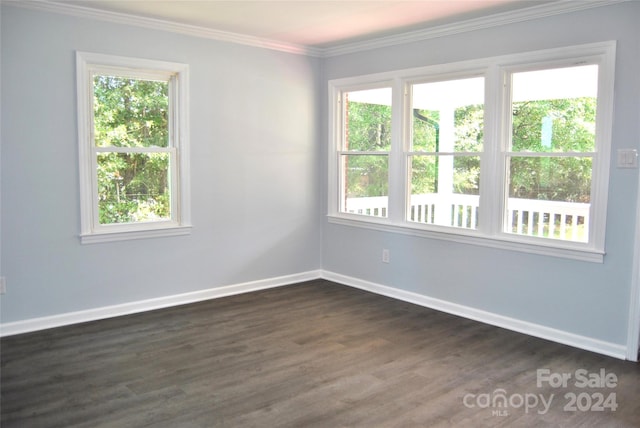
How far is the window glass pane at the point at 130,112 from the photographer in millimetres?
4359

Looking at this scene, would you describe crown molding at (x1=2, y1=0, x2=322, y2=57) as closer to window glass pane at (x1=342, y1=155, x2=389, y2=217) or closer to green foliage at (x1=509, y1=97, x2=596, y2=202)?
window glass pane at (x1=342, y1=155, x2=389, y2=217)

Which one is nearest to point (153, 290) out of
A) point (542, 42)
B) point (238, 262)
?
point (238, 262)

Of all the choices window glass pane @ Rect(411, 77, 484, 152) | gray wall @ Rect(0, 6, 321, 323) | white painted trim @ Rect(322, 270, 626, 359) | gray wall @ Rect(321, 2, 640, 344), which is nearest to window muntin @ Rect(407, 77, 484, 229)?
window glass pane @ Rect(411, 77, 484, 152)

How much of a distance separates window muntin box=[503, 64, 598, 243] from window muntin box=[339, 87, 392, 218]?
52.5 inches

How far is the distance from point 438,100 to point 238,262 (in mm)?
2419

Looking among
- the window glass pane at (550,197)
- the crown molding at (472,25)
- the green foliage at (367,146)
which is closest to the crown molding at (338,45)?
the crown molding at (472,25)

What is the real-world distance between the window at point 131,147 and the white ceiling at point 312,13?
0.46m

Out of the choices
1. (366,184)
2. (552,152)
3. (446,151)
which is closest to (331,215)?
(366,184)

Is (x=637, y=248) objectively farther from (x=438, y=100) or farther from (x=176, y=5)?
(x=176, y=5)

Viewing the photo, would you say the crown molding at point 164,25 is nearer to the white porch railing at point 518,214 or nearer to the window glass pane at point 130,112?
the window glass pane at point 130,112

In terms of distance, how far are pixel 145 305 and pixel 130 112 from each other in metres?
1.65

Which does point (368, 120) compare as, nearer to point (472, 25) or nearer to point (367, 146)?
point (367, 146)

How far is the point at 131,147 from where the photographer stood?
4527mm

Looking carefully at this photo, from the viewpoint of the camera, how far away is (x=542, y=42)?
393cm
